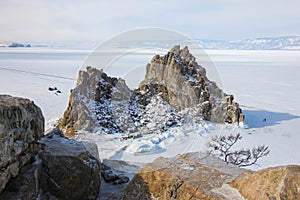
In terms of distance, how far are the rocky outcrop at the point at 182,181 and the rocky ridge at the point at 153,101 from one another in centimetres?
1134

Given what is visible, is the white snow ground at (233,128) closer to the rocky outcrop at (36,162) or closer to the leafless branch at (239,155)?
the leafless branch at (239,155)

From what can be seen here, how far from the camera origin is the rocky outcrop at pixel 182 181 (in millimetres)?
4398

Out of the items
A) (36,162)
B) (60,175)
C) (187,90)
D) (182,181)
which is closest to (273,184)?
(182,181)

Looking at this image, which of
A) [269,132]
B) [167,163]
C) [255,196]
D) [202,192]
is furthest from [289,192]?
[269,132]

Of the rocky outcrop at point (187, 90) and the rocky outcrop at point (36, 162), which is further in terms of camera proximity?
the rocky outcrop at point (187, 90)

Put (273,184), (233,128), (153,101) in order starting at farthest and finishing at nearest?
(153,101)
(233,128)
(273,184)

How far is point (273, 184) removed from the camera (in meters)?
3.88

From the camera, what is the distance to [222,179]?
4.82m

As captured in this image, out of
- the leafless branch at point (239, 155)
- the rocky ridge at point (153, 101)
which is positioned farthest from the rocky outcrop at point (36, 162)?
the rocky ridge at point (153, 101)

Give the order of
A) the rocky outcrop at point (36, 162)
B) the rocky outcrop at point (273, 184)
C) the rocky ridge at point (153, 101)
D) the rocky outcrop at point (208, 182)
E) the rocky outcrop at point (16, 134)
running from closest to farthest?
the rocky outcrop at point (273, 184)
the rocky outcrop at point (208, 182)
the rocky outcrop at point (16, 134)
the rocky outcrop at point (36, 162)
the rocky ridge at point (153, 101)

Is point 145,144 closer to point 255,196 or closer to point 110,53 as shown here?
point 110,53

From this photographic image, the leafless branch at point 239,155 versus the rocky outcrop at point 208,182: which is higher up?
the rocky outcrop at point 208,182

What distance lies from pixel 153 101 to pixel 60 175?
1518 cm

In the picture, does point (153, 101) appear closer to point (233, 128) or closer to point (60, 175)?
point (233, 128)
